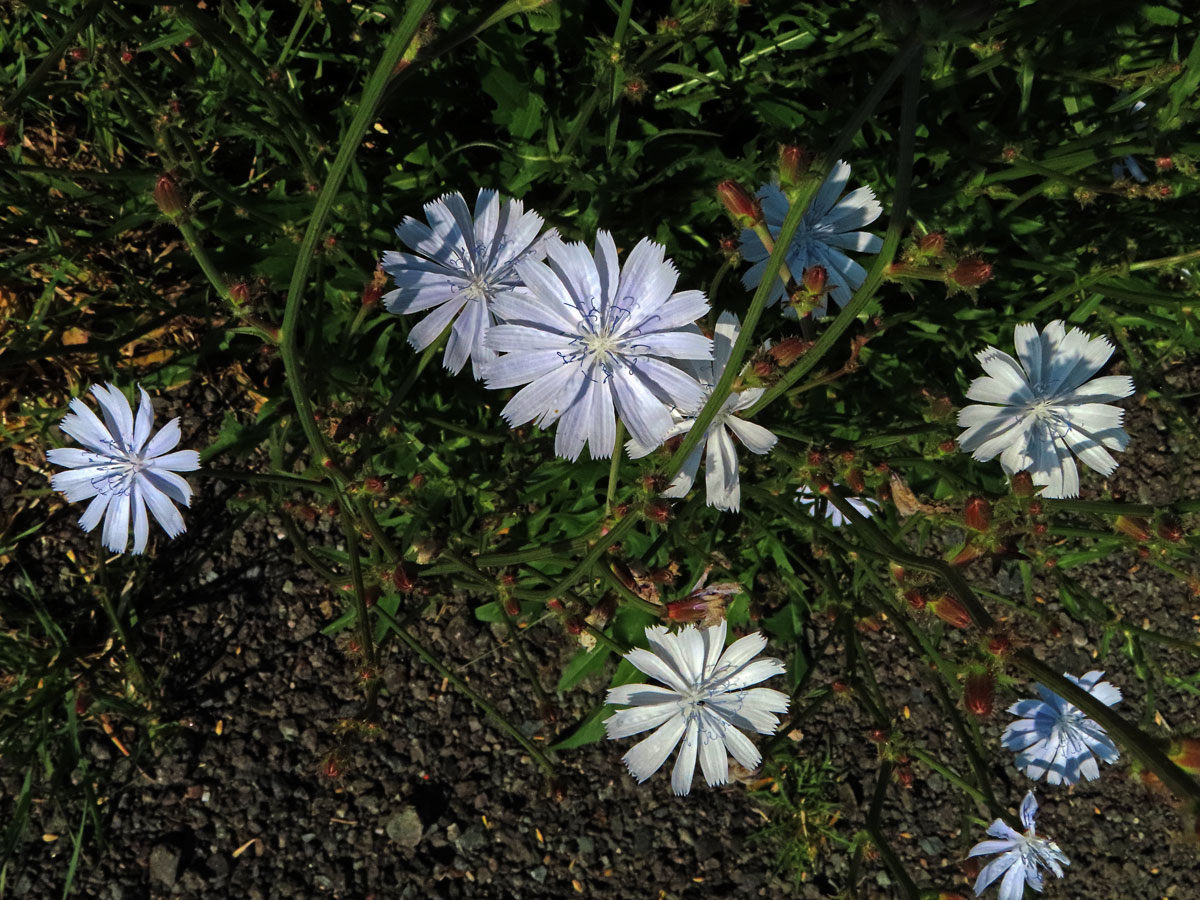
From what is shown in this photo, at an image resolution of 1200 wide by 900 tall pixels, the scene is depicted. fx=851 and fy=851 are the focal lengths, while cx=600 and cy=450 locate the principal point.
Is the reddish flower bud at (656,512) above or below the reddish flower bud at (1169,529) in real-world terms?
below

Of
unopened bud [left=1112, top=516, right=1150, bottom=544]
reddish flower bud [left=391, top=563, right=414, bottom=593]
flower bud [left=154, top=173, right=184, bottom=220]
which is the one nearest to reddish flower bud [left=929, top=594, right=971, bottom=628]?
unopened bud [left=1112, top=516, right=1150, bottom=544]

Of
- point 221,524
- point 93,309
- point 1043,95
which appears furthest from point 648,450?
point 93,309

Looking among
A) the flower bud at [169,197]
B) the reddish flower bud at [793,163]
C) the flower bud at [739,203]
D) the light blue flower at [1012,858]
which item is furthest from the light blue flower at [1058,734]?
the flower bud at [169,197]

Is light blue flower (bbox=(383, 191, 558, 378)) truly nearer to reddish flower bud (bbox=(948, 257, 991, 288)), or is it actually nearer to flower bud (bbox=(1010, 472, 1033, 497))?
reddish flower bud (bbox=(948, 257, 991, 288))

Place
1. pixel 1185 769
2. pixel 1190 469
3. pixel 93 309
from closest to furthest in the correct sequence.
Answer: pixel 1185 769 → pixel 93 309 → pixel 1190 469

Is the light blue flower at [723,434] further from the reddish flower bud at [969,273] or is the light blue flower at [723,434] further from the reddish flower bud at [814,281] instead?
the reddish flower bud at [969,273]

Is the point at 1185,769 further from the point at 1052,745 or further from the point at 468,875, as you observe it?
the point at 468,875

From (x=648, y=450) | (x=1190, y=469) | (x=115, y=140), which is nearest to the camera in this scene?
(x=648, y=450)
